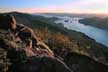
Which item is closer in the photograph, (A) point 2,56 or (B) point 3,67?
(B) point 3,67

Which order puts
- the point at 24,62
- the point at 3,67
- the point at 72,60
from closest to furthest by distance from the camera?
the point at 3,67 < the point at 24,62 < the point at 72,60

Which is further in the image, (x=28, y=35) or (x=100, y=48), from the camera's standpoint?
(x=100, y=48)

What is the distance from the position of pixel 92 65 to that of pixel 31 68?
7249mm

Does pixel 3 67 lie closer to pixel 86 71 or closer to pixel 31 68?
pixel 31 68

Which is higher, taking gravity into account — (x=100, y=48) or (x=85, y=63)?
(x=85, y=63)

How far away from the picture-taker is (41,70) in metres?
25.0

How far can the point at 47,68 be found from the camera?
24719mm

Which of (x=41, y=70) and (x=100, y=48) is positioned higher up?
(x=41, y=70)

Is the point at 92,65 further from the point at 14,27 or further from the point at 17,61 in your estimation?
the point at 14,27

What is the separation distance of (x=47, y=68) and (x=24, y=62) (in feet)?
10.5

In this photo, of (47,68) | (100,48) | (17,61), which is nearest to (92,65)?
(47,68)

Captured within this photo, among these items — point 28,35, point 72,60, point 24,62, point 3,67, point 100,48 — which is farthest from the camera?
point 100,48

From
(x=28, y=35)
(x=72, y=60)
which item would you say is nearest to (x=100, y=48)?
(x=28, y=35)

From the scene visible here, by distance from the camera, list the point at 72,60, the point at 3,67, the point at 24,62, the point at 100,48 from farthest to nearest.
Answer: the point at 100,48 < the point at 72,60 < the point at 24,62 < the point at 3,67
